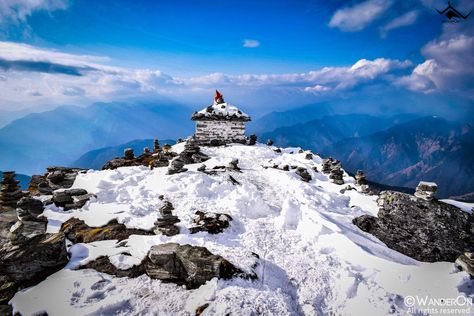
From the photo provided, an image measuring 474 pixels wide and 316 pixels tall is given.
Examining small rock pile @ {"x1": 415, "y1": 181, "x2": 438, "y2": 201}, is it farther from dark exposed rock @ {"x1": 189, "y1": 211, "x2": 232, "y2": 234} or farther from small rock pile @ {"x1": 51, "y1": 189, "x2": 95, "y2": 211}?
small rock pile @ {"x1": 51, "y1": 189, "x2": 95, "y2": 211}

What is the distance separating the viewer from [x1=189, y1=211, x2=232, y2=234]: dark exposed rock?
30.7 ft

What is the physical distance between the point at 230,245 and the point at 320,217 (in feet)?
14.1

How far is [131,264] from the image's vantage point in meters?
7.41

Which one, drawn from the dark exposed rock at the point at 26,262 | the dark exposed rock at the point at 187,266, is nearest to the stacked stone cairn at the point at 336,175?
the dark exposed rock at the point at 187,266

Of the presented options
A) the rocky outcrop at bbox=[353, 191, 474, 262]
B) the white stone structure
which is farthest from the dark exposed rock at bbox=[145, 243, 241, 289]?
the white stone structure

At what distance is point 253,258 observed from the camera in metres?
7.86

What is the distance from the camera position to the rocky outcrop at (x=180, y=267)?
22.3 ft

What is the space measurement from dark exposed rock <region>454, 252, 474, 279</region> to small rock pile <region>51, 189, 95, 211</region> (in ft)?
48.5

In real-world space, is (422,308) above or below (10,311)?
above

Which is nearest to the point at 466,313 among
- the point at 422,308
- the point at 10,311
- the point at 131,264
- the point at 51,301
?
the point at 422,308

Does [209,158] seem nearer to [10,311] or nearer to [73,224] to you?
[73,224]

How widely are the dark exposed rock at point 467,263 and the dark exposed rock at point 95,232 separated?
10.3 metres

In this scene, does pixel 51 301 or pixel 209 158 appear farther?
pixel 209 158

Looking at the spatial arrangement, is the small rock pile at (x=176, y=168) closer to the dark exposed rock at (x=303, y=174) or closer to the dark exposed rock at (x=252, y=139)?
the dark exposed rock at (x=303, y=174)
